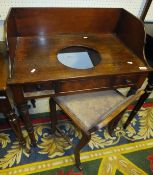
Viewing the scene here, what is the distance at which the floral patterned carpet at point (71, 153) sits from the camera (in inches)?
50.0

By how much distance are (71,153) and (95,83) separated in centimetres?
68

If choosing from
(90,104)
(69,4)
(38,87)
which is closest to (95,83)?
A: (90,104)

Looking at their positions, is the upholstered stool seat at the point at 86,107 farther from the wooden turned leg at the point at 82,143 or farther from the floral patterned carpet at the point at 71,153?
the floral patterned carpet at the point at 71,153

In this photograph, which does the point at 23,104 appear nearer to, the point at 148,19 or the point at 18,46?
the point at 18,46

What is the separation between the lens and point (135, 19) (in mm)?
1099

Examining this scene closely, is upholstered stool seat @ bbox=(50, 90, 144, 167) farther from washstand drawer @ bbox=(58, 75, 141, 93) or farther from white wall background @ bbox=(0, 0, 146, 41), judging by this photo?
white wall background @ bbox=(0, 0, 146, 41)

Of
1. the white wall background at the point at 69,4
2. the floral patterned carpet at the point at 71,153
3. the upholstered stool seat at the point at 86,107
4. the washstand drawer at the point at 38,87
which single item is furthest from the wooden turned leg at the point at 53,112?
the white wall background at the point at 69,4

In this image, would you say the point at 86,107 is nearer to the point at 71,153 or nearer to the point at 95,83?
the point at 95,83

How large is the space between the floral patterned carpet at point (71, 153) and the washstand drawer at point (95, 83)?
0.63m

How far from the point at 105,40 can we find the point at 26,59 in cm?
60

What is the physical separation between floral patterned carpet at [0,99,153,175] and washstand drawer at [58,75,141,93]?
24.7 inches

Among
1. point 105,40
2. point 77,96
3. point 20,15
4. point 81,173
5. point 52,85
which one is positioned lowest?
point 81,173

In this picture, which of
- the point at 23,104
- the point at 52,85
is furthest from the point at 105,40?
the point at 23,104

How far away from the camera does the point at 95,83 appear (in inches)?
39.6
